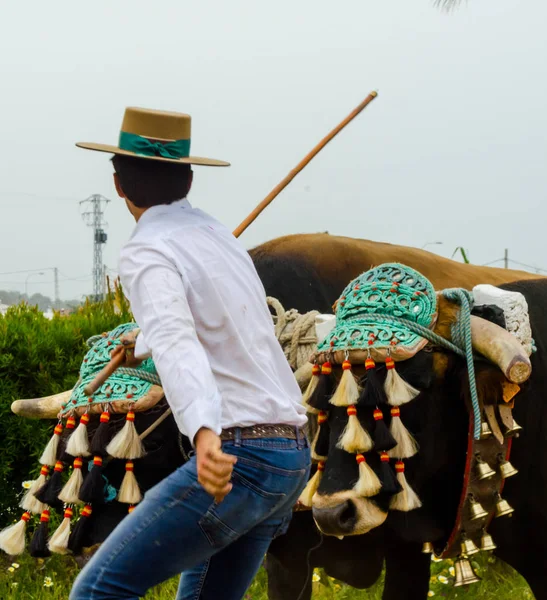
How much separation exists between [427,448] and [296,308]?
1.20 meters

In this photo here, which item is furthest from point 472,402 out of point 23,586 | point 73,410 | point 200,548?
point 23,586

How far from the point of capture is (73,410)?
315 cm

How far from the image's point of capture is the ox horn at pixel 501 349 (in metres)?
2.91

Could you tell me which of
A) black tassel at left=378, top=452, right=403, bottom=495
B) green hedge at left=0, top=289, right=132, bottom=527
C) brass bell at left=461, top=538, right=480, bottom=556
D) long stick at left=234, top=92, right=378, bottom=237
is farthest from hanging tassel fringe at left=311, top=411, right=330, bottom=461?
green hedge at left=0, top=289, right=132, bottom=527

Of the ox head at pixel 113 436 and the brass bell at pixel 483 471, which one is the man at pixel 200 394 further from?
the brass bell at pixel 483 471

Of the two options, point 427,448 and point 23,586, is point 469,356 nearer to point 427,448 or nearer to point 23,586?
point 427,448

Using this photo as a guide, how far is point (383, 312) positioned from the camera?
10.5 ft

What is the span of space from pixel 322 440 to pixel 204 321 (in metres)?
1.00

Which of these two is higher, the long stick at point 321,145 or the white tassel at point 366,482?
the long stick at point 321,145

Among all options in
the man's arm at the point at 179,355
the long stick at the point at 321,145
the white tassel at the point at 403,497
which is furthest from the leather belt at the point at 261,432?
the long stick at the point at 321,145

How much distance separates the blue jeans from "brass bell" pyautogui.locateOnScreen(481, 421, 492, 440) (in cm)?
90

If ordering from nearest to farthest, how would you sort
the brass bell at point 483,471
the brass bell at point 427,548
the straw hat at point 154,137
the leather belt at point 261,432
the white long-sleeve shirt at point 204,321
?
the white long-sleeve shirt at point 204,321
the leather belt at point 261,432
the straw hat at point 154,137
the brass bell at point 483,471
the brass bell at point 427,548

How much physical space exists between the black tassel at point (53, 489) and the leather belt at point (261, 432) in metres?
1.02

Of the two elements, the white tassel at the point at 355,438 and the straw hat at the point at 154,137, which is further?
the white tassel at the point at 355,438
